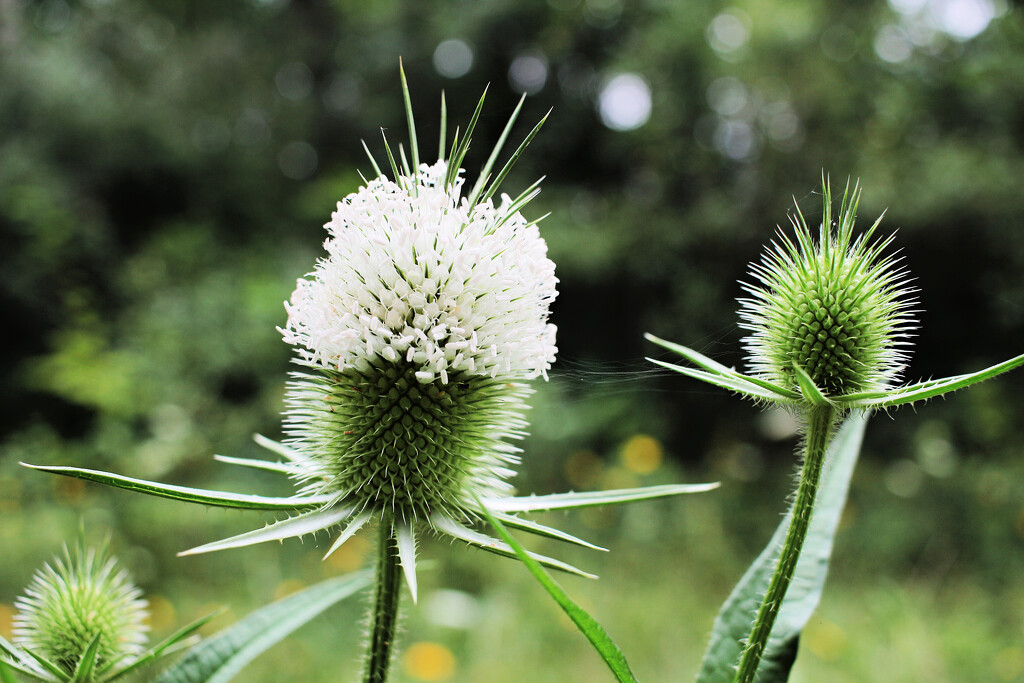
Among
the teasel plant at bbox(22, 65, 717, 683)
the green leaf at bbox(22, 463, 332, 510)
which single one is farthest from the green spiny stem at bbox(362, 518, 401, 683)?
the green leaf at bbox(22, 463, 332, 510)

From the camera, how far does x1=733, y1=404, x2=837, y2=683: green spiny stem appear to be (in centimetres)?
109

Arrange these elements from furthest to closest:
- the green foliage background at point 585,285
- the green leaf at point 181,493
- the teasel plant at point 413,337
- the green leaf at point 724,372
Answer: the green foliage background at point 585,285 → the teasel plant at point 413,337 → the green leaf at point 724,372 → the green leaf at point 181,493

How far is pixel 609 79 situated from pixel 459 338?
16.8 feet

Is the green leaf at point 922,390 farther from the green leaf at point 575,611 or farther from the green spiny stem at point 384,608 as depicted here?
the green spiny stem at point 384,608

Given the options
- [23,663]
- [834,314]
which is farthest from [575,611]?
[23,663]

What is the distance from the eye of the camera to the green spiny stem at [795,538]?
3.57ft

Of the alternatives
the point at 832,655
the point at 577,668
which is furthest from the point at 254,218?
the point at 832,655

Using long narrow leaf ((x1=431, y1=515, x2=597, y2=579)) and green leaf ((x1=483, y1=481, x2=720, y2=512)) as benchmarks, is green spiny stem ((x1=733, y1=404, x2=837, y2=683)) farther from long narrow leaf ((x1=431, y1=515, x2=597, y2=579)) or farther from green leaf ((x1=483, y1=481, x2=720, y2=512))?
long narrow leaf ((x1=431, y1=515, x2=597, y2=579))

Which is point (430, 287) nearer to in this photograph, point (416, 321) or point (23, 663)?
point (416, 321)

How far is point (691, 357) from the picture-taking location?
45.8 inches

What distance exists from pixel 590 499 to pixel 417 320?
42cm

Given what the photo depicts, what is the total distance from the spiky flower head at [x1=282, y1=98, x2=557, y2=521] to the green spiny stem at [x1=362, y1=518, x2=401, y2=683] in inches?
2.3

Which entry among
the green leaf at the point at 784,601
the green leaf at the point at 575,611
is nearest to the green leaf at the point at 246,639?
the green leaf at the point at 575,611

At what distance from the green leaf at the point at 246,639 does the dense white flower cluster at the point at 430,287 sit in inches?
17.4
